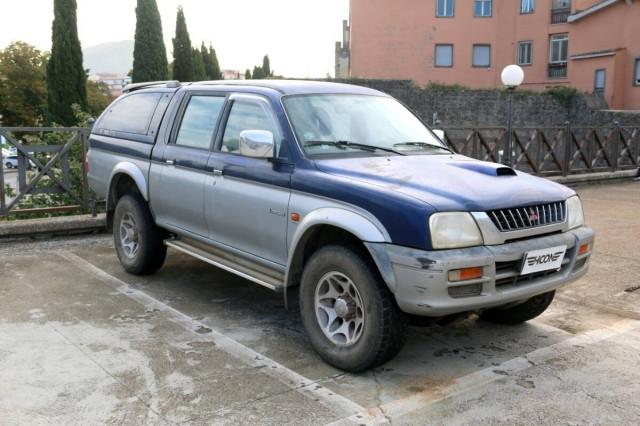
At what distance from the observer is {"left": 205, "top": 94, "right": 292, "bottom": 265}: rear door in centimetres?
451

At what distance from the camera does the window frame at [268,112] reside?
4.57 metres

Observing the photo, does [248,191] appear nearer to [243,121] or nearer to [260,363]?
[243,121]

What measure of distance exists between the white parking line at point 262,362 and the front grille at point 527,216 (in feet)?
4.43

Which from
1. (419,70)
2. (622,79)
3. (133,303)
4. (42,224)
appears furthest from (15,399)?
(419,70)

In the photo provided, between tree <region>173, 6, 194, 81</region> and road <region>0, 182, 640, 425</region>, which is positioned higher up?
tree <region>173, 6, 194, 81</region>

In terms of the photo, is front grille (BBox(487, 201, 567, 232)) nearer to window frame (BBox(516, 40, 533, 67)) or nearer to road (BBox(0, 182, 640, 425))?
road (BBox(0, 182, 640, 425))

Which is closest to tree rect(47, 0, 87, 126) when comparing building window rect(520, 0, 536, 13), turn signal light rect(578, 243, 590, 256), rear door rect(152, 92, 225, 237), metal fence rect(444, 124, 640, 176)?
metal fence rect(444, 124, 640, 176)

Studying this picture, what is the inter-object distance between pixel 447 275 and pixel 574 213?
1.39 m

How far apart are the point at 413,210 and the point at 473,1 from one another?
40.5 m

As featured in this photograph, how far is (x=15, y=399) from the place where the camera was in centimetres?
365

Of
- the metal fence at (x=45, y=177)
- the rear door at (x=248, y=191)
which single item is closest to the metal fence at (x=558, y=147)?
→ the metal fence at (x=45, y=177)

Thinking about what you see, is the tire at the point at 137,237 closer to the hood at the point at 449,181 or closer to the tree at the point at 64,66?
the hood at the point at 449,181

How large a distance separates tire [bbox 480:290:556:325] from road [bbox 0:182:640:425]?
0.07 metres

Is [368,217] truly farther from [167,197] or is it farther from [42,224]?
[42,224]
